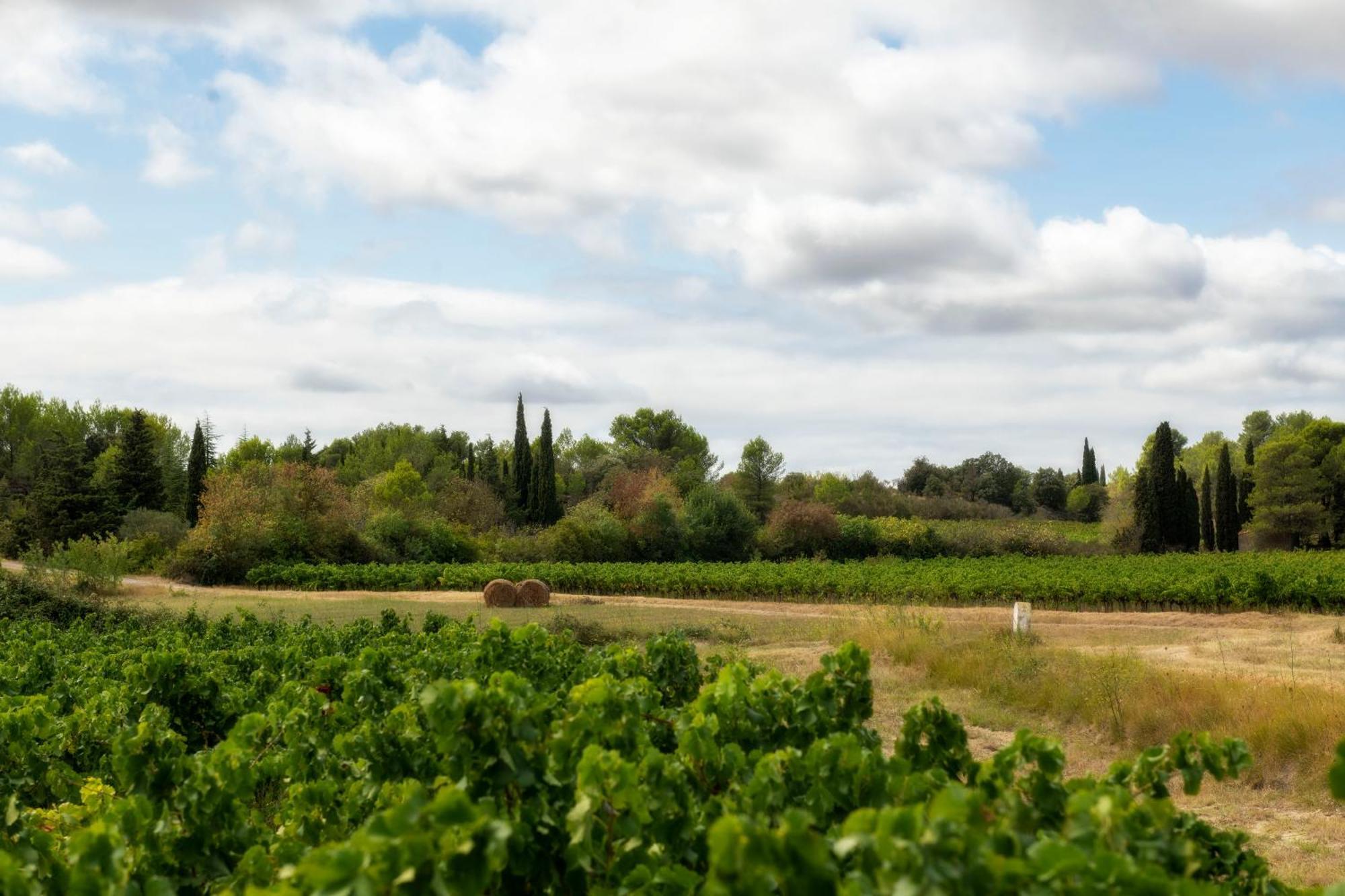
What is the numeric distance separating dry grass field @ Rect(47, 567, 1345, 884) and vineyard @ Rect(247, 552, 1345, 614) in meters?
1.86

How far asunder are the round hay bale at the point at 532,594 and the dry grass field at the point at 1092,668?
708 mm

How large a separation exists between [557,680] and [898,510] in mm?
56525

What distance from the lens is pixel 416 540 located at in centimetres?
4222

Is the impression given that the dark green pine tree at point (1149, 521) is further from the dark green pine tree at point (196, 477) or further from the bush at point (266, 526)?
the dark green pine tree at point (196, 477)

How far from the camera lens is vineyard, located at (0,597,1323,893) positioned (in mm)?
2311

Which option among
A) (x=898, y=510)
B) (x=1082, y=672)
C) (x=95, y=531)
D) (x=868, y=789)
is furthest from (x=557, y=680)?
(x=898, y=510)

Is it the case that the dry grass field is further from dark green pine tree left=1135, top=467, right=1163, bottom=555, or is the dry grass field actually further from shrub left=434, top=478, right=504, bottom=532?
dark green pine tree left=1135, top=467, right=1163, bottom=555

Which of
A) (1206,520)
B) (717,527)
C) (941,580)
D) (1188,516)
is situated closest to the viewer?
(941,580)

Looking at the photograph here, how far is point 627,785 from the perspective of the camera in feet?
10.4

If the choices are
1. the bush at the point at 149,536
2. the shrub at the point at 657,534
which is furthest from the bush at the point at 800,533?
the bush at the point at 149,536

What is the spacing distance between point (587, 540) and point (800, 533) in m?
8.99

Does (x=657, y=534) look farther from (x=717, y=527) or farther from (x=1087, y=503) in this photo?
(x=1087, y=503)

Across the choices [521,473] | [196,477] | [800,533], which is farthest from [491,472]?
[800,533]

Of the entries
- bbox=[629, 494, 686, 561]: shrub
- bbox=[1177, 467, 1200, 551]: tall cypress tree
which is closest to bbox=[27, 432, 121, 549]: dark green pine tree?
bbox=[629, 494, 686, 561]: shrub
